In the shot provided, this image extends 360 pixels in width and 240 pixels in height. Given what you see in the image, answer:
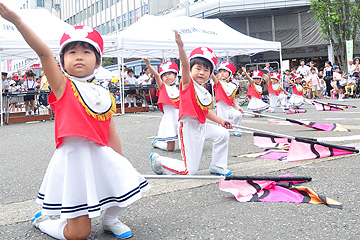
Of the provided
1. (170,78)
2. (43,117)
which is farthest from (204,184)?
(43,117)

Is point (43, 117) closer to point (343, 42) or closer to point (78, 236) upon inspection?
point (78, 236)

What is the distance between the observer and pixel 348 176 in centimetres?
396

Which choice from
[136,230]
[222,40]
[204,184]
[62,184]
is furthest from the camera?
[222,40]

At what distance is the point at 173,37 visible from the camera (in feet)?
46.5

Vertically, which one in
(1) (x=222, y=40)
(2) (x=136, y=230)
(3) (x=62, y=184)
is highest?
(1) (x=222, y=40)

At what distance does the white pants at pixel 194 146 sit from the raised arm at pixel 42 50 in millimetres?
1853

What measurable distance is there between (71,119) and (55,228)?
0.72 m

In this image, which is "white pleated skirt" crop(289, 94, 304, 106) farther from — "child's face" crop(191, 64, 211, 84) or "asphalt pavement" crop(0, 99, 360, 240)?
"child's face" crop(191, 64, 211, 84)

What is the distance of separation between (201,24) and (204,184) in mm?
12342

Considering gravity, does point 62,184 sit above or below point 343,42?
below

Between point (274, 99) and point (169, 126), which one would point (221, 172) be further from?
point (274, 99)

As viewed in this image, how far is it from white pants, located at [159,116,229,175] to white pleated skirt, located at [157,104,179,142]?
6.75 feet

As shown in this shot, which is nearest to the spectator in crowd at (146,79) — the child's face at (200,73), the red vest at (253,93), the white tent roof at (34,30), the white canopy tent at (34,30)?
the white canopy tent at (34,30)

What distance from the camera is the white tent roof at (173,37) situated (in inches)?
522
